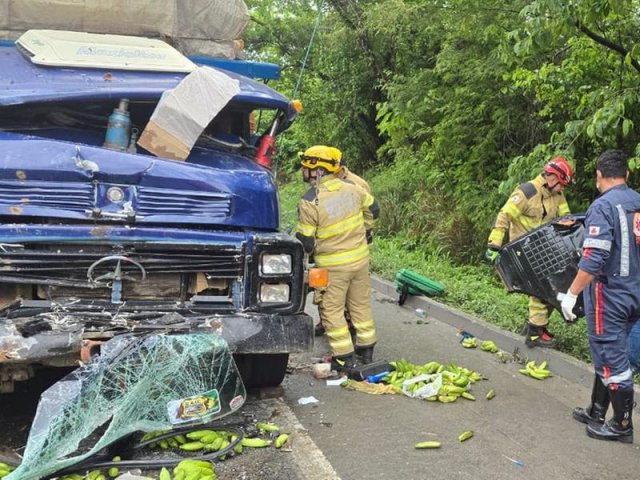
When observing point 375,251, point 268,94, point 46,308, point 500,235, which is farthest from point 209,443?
point 375,251

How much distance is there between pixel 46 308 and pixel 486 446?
2682 mm

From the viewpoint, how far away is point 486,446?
3.97m

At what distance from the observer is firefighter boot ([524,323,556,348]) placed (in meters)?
5.66

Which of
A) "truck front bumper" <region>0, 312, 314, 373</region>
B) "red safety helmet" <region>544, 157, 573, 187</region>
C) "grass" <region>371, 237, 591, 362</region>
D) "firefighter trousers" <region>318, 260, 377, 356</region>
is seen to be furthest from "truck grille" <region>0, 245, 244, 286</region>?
"grass" <region>371, 237, 591, 362</region>

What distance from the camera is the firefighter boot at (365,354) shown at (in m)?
5.34

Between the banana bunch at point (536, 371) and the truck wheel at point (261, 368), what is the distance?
207cm

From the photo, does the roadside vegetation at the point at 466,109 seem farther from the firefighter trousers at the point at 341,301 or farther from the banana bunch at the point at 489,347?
the firefighter trousers at the point at 341,301

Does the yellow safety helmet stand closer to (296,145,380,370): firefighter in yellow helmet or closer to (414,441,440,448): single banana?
(296,145,380,370): firefighter in yellow helmet

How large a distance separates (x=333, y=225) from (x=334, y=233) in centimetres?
6

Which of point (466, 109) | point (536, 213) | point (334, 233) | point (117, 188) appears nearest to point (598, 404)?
point (536, 213)

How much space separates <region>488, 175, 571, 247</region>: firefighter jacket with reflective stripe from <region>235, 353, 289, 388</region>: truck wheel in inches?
90.2

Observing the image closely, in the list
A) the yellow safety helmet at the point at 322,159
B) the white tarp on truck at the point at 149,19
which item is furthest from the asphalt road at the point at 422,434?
the white tarp on truck at the point at 149,19

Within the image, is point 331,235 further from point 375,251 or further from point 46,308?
point 375,251

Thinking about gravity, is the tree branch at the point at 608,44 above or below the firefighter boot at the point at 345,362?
above
